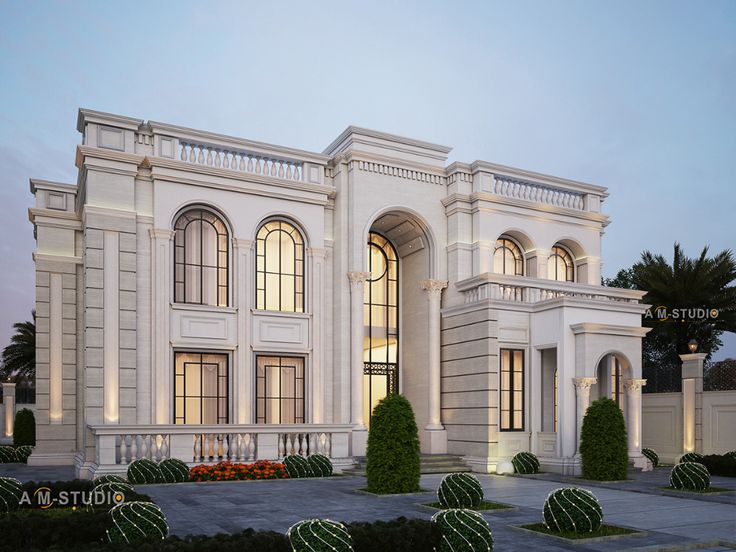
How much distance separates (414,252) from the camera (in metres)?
26.6

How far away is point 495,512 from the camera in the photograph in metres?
13.7

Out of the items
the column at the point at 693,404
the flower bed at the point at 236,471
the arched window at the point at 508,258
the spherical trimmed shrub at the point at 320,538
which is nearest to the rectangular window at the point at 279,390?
the flower bed at the point at 236,471

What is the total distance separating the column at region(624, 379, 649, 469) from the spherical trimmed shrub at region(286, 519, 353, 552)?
16.0 meters

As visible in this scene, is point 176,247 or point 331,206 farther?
point 331,206

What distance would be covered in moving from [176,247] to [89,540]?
43.5ft

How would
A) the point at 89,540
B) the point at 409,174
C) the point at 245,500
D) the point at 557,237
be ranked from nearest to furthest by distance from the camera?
the point at 89,540 < the point at 245,500 < the point at 409,174 < the point at 557,237

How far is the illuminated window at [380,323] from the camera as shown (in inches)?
1037

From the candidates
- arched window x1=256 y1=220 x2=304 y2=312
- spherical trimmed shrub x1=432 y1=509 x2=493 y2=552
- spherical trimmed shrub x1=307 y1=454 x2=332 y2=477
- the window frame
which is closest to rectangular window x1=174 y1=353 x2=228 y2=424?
arched window x1=256 y1=220 x2=304 y2=312

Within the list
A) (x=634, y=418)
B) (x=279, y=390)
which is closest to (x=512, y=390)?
(x=634, y=418)

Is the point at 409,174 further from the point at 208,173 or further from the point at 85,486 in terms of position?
the point at 85,486

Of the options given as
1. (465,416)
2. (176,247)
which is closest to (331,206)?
(176,247)

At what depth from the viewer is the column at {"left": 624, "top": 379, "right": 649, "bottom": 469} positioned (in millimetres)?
22203

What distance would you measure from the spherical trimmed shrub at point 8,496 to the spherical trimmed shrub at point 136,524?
3.10 m

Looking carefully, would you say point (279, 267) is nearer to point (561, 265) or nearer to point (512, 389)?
point (512, 389)
